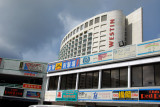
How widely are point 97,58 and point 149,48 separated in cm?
722

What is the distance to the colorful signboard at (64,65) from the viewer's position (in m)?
27.4

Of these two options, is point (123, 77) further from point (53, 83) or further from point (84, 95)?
point (53, 83)

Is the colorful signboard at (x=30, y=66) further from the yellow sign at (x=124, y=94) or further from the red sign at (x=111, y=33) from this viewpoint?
the red sign at (x=111, y=33)

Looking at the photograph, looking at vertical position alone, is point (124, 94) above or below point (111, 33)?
below

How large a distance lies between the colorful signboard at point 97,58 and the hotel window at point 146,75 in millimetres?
3615

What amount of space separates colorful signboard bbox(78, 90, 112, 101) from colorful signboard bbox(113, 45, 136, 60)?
420cm

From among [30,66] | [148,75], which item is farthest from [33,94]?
[148,75]

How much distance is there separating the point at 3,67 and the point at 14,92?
4757 mm

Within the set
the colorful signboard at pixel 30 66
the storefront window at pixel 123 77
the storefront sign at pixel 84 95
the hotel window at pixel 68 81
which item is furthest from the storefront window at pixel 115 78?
the colorful signboard at pixel 30 66

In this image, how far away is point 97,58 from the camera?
24.4 meters

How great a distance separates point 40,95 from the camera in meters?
31.0

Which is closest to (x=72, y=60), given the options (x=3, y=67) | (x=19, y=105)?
Result: (x=3, y=67)

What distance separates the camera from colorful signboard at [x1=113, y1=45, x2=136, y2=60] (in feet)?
67.6

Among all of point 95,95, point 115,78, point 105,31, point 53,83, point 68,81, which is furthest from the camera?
point 105,31
